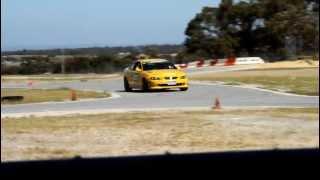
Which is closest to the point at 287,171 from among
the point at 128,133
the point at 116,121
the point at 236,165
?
the point at 236,165

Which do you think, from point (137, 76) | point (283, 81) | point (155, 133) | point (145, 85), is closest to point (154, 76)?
point (145, 85)

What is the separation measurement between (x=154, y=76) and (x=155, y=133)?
18190 mm

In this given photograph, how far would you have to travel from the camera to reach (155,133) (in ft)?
48.8

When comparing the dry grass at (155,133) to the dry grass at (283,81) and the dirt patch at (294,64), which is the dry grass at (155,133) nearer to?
the dry grass at (283,81)

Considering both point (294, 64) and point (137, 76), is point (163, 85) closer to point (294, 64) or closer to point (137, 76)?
point (137, 76)

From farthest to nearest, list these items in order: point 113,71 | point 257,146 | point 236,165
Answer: point 113,71, point 257,146, point 236,165

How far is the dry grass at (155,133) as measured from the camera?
1250cm

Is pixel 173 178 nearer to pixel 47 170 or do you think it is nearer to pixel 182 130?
pixel 47 170

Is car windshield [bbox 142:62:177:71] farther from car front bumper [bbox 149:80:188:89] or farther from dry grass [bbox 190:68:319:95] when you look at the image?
dry grass [bbox 190:68:319:95]

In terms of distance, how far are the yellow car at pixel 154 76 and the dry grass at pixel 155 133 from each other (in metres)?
12.6

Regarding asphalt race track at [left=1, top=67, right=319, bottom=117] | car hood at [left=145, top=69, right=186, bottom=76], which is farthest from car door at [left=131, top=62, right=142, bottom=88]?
asphalt race track at [left=1, top=67, right=319, bottom=117]

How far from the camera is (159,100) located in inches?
1045

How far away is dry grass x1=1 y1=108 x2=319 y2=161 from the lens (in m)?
12.5

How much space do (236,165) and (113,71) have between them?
6265 centimetres
